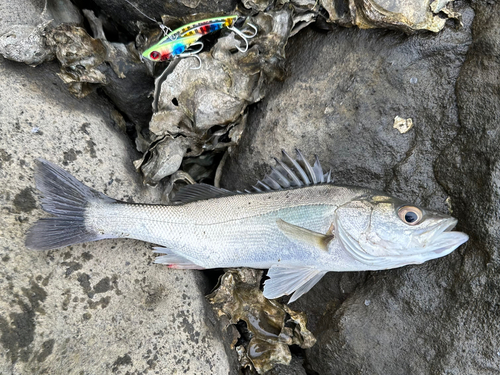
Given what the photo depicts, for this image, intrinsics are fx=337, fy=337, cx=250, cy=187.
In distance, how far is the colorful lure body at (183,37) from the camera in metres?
2.39

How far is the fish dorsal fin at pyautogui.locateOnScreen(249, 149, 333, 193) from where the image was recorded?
229 centimetres

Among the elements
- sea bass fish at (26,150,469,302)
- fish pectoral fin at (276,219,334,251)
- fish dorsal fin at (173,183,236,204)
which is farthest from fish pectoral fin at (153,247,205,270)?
fish pectoral fin at (276,219,334,251)

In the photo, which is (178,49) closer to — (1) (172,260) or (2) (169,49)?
(2) (169,49)

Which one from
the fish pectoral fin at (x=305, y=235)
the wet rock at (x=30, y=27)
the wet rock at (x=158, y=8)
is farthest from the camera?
the wet rock at (x=158, y=8)

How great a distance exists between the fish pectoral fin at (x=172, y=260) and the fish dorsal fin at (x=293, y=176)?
2.33 ft

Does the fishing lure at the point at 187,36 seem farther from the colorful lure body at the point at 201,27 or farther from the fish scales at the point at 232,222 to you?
the fish scales at the point at 232,222

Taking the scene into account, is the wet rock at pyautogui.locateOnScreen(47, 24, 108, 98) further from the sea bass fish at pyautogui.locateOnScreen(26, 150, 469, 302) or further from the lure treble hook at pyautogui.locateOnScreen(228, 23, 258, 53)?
the lure treble hook at pyautogui.locateOnScreen(228, 23, 258, 53)

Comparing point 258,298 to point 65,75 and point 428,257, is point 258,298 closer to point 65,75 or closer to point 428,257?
point 428,257

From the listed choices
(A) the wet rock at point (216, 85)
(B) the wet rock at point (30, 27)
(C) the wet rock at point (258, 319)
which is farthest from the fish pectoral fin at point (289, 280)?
(B) the wet rock at point (30, 27)

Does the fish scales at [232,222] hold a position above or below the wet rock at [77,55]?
below

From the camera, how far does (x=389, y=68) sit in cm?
237

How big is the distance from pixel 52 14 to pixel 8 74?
1.98 feet

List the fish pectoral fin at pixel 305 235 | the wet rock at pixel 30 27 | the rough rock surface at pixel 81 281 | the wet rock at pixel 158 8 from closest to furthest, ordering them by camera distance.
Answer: the rough rock surface at pixel 81 281 < the fish pectoral fin at pixel 305 235 < the wet rock at pixel 30 27 < the wet rock at pixel 158 8

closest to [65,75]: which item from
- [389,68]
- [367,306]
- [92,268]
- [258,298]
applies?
[92,268]
